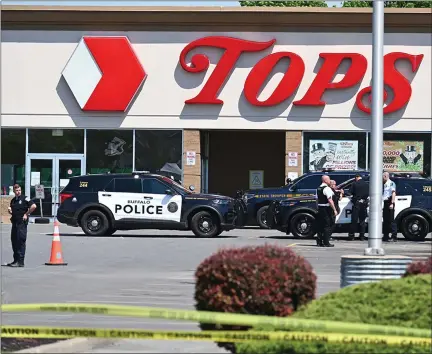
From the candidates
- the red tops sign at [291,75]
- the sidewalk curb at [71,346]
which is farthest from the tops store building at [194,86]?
the sidewalk curb at [71,346]

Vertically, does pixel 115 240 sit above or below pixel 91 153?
below

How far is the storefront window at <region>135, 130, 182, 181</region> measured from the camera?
3722 centimetres

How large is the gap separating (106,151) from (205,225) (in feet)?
34.7

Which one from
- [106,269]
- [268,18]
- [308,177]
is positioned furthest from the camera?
[268,18]

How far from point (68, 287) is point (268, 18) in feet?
72.5

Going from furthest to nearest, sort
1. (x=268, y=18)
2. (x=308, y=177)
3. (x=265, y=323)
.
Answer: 1. (x=268, y=18)
2. (x=308, y=177)
3. (x=265, y=323)

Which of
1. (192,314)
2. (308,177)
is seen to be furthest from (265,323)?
(308,177)

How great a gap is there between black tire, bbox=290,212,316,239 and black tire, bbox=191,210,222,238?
1.99m

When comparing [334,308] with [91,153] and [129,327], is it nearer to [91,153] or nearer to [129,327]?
[129,327]

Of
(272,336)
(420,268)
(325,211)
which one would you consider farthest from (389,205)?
(272,336)

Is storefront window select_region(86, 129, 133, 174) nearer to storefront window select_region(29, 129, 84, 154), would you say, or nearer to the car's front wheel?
storefront window select_region(29, 129, 84, 154)

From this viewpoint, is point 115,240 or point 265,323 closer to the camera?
point 265,323

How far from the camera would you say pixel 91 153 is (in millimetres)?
37469

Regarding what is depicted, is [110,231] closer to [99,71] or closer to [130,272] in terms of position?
[130,272]
